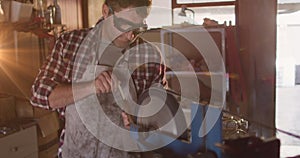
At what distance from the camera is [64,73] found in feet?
4.10

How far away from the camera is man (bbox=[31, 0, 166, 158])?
117cm

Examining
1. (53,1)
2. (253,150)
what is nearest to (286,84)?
(53,1)

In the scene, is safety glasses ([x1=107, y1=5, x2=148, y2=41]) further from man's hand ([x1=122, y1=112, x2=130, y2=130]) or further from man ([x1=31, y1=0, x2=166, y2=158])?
man's hand ([x1=122, y1=112, x2=130, y2=130])

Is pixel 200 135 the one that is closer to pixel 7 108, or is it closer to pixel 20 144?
pixel 20 144

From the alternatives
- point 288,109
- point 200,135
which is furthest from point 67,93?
point 288,109

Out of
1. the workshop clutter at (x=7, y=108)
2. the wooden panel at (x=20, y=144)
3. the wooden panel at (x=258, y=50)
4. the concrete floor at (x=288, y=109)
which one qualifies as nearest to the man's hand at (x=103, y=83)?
the wooden panel at (x=20, y=144)

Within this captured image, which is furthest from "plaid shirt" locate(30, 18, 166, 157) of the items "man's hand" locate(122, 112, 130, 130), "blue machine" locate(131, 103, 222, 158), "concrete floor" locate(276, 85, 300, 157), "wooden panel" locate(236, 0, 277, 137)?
"concrete floor" locate(276, 85, 300, 157)

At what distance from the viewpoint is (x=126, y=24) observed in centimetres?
124

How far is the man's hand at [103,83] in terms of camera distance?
1.09 m

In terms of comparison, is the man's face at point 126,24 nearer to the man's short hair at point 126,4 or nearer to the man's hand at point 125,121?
the man's short hair at point 126,4

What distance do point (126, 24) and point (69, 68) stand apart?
0.25 meters

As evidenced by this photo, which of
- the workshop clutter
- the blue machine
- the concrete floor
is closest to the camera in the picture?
the blue machine

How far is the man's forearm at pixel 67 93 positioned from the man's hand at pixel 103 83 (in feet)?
0.10

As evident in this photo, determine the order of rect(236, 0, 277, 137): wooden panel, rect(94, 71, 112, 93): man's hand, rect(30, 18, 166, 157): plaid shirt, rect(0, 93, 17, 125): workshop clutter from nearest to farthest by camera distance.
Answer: rect(94, 71, 112, 93): man's hand → rect(30, 18, 166, 157): plaid shirt → rect(0, 93, 17, 125): workshop clutter → rect(236, 0, 277, 137): wooden panel
